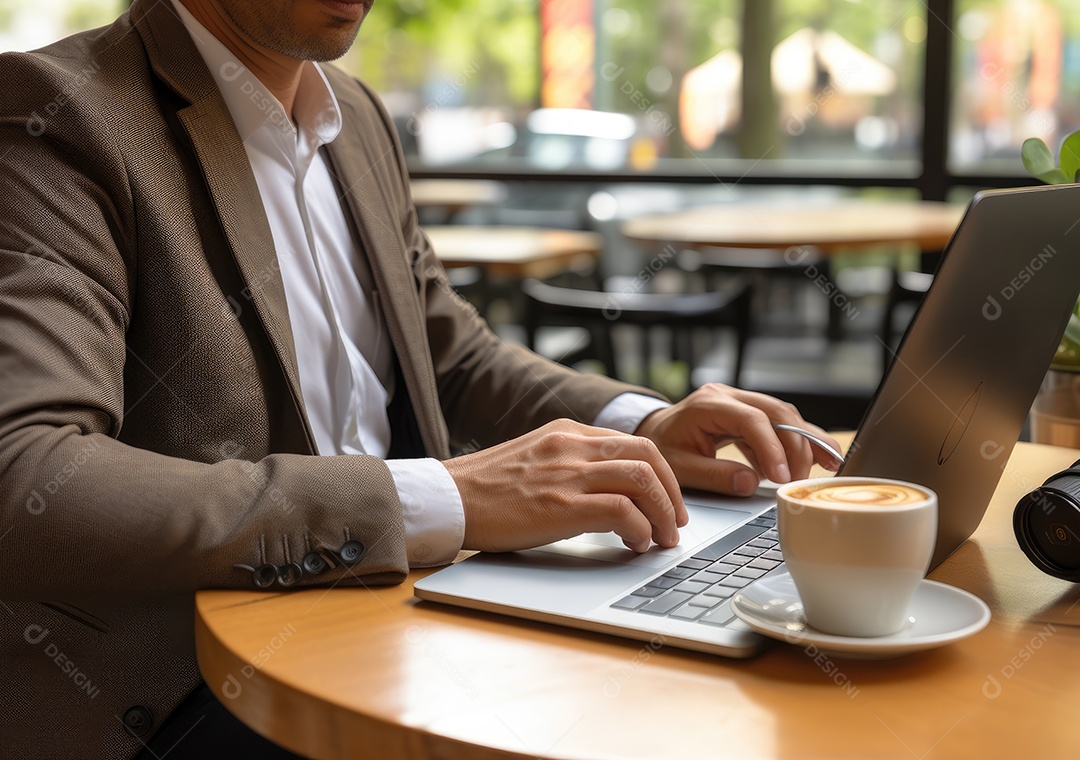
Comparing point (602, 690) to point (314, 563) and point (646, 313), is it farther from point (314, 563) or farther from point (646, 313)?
point (646, 313)

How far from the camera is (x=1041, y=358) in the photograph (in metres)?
0.95

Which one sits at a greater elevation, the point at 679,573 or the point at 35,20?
the point at 35,20

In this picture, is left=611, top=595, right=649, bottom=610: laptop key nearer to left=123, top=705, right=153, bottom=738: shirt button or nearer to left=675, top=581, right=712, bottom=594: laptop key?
left=675, top=581, right=712, bottom=594: laptop key

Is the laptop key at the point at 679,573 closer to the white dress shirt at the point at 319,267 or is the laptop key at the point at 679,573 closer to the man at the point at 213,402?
the man at the point at 213,402

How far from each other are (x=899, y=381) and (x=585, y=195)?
507 centimetres

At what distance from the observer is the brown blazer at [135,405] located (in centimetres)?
91

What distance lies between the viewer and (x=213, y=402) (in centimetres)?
115

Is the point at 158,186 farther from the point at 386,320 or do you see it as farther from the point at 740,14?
the point at 740,14

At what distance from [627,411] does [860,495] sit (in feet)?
2.09

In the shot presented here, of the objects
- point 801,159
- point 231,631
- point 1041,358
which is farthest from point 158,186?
point 801,159

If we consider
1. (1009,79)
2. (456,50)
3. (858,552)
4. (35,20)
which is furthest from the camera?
(35,20)

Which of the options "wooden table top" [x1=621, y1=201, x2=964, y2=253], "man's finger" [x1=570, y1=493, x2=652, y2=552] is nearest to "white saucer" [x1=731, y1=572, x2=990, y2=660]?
"man's finger" [x1=570, y1=493, x2=652, y2=552]

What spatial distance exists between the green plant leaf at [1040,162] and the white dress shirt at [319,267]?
0.51 meters

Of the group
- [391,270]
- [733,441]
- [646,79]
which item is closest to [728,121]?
[646,79]
